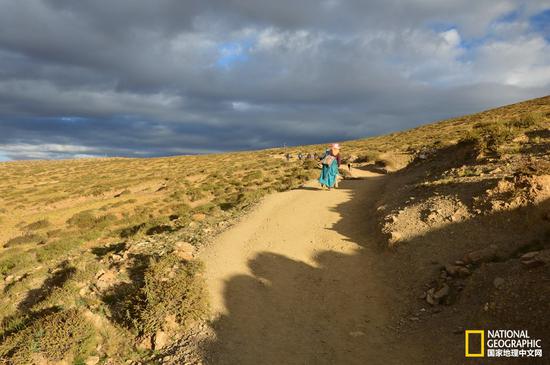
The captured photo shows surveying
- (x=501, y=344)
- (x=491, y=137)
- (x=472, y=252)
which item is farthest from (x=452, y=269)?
(x=491, y=137)

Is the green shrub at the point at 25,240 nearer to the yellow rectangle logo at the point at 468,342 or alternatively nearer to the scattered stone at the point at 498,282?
the yellow rectangle logo at the point at 468,342

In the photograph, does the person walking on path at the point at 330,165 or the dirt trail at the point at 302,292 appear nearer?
the dirt trail at the point at 302,292

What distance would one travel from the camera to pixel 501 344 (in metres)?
6.94

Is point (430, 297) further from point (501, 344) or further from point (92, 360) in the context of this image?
point (92, 360)

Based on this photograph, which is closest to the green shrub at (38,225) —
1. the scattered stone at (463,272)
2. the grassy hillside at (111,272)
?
the grassy hillside at (111,272)

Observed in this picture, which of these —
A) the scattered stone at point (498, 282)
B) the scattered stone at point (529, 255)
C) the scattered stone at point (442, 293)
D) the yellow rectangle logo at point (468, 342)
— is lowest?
the yellow rectangle logo at point (468, 342)

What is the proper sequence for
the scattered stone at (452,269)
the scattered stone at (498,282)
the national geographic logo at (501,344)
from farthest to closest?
the scattered stone at (452,269)
the scattered stone at (498,282)
the national geographic logo at (501,344)

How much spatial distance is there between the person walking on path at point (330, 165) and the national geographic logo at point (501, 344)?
12.9m

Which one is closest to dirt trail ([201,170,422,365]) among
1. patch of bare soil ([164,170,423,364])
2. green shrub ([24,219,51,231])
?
patch of bare soil ([164,170,423,364])

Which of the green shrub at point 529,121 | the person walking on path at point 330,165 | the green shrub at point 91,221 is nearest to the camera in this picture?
the person walking on path at point 330,165

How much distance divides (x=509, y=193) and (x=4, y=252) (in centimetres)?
2371

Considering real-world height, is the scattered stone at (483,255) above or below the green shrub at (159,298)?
above

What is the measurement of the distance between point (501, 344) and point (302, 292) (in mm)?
4783

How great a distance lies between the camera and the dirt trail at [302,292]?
807 cm
